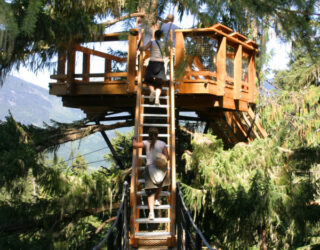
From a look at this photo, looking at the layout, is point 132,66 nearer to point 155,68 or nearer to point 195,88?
point 155,68

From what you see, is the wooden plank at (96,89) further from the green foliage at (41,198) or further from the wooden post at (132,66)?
the green foliage at (41,198)

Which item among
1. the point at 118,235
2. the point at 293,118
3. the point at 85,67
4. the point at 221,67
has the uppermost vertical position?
the point at 85,67

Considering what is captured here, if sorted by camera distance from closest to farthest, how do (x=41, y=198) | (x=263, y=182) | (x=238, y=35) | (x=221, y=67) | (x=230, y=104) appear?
1. (x=263, y=182)
2. (x=41, y=198)
3. (x=221, y=67)
4. (x=230, y=104)
5. (x=238, y=35)

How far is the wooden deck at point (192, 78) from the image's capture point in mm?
7758

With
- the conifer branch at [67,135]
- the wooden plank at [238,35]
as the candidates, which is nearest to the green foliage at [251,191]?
the wooden plank at [238,35]

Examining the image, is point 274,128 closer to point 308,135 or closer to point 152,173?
point 308,135

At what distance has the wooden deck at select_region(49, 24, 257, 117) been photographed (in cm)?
776

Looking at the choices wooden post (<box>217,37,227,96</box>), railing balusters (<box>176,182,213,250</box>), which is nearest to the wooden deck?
wooden post (<box>217,37,227,96</box>)

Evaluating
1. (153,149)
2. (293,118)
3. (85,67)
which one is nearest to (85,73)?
(85,67)

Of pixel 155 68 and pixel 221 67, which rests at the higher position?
pixel 221 67

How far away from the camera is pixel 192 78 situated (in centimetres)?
815

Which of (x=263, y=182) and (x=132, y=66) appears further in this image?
(x=132, y=66)

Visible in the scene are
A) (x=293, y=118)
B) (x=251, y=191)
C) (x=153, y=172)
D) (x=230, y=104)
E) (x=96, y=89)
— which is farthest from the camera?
(x=293, y=118)

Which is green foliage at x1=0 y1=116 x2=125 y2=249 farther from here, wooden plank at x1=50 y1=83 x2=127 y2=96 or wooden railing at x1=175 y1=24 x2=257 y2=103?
wooden railing at x1=175 y1=24 x2=257 y2=103
